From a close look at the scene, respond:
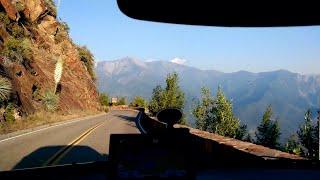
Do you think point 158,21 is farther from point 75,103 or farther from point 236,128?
point 236,128

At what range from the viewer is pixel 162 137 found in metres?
5.36

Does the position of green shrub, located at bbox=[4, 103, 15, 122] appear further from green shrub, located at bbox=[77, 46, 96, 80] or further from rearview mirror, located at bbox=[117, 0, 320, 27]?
green shrub, located at bbox=[77, 46, 96, 80]

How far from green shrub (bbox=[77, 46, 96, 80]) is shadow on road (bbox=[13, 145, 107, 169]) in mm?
79952

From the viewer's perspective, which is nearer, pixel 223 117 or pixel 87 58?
pixel 223 117

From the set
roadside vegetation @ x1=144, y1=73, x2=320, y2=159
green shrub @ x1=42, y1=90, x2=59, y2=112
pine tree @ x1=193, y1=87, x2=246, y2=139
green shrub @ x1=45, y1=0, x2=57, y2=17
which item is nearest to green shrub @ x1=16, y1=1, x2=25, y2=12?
green shrub @ x1=42, y1=90, x2=59, y2=112

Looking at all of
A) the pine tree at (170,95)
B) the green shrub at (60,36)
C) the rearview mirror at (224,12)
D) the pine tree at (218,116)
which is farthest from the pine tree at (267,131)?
the rearview mirror at (224,12)

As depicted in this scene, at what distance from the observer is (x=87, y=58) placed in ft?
328

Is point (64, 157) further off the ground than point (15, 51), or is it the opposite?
point (15, 51)

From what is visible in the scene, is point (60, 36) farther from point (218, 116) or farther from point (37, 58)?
point (218, 116)

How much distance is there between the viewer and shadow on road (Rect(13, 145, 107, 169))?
14.5 metres

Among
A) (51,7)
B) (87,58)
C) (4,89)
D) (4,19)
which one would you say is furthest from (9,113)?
(87,58)

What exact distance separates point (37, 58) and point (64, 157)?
161ft

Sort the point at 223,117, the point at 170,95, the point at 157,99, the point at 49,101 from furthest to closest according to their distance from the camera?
1. the point at 223,117
2. the point at 157,99
3. the point at 170,95
4. the point at 49,101

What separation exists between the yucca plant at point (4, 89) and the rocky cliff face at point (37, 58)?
86.7 inches
